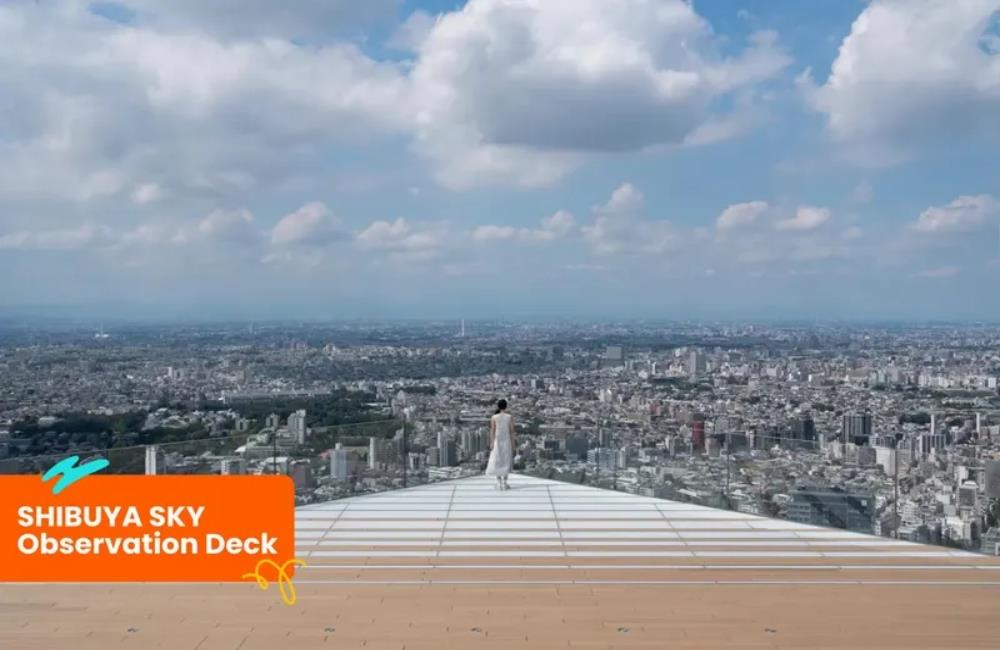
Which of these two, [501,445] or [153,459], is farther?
[501,445]

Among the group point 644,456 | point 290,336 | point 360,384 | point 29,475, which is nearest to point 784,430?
point 644,456

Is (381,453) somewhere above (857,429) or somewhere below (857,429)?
below

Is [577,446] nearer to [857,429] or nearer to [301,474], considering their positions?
[857,429]

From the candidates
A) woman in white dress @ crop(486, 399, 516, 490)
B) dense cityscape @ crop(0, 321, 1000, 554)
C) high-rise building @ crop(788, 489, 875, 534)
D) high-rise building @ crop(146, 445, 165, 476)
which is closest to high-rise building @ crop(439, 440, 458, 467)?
dense cityscape @ crop(0, 321, 1000, 554)

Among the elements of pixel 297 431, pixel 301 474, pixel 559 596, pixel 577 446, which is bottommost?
pixel 559 596

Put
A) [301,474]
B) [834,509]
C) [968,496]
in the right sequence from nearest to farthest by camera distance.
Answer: [968,496]
[834,509]
[301,474]

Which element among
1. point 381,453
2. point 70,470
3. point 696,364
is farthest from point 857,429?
point 696,364

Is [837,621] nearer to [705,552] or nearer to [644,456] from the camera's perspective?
[705,552]
